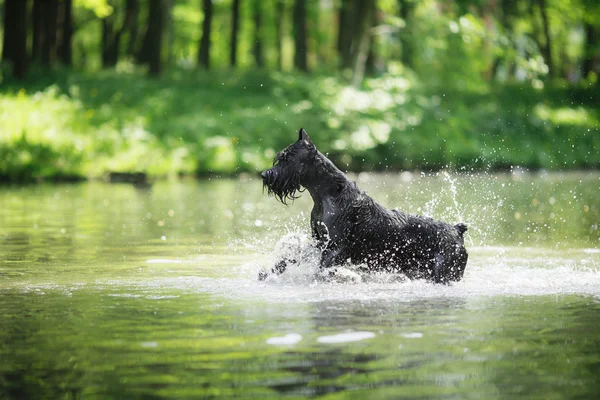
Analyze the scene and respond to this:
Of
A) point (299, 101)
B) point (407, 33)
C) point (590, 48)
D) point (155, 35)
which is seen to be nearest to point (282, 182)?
point (299, 101)

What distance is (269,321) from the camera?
25.5 ft

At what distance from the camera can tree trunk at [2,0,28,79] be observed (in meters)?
34.0

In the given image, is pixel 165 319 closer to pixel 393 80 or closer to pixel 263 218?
pixel 263 218

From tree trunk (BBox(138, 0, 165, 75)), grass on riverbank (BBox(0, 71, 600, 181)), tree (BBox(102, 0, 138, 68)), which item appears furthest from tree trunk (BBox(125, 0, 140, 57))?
grass on riverbank (BBox(0, 71, 600, 181))

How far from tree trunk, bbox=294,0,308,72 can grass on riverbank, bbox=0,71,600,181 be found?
2236mm

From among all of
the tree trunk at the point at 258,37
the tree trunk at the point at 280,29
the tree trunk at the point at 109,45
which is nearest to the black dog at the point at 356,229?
the tree trunk at the point at 109,45

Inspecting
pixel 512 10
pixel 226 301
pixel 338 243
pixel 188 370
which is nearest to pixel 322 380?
pixel 188 370

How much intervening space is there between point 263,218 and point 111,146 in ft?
40.9

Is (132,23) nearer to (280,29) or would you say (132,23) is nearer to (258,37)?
(258,37)

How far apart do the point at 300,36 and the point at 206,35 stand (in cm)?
402

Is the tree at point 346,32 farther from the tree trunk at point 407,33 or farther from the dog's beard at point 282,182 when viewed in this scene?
the dog's beard at point 282,182

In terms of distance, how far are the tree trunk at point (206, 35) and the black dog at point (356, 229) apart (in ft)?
106

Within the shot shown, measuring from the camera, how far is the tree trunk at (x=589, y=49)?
148ft

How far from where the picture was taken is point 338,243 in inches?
393
